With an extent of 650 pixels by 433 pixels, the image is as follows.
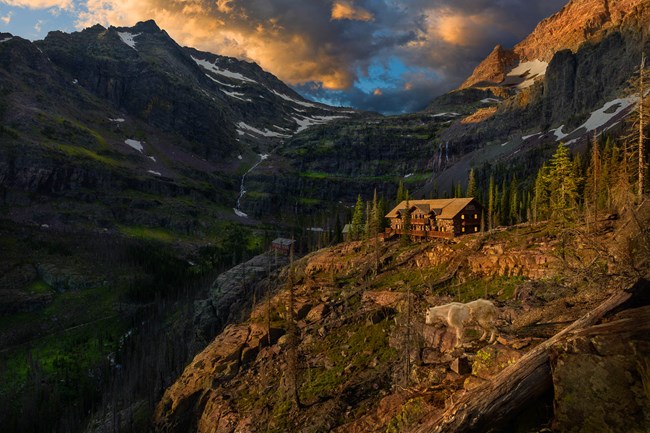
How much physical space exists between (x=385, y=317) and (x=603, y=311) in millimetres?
36094

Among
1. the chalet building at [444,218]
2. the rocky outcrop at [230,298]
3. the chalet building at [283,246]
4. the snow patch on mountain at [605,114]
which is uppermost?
the snow patch on mountain at [605,114]

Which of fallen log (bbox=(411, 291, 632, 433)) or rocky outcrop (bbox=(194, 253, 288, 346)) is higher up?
fallen log (bbox=(411, 291, 632, 433))

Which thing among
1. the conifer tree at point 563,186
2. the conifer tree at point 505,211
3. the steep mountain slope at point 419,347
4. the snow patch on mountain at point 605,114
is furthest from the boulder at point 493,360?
the snow patch on mountain at point 605,114

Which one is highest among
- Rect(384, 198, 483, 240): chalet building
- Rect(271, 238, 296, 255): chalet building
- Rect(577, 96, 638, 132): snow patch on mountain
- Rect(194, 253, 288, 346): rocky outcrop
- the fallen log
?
Rect(577, 96, 638, 132): snow patch on mountain

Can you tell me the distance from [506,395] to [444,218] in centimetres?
7366

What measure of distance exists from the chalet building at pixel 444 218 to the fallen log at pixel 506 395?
7083 cm

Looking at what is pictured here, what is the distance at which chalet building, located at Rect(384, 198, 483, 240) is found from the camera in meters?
80.5

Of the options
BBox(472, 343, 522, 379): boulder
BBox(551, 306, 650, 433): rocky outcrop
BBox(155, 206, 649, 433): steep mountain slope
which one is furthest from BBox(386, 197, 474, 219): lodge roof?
BBox(551, 306, 650, 433): rocky outcrop

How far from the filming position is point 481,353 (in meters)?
15.2

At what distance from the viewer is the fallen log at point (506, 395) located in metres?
11.1

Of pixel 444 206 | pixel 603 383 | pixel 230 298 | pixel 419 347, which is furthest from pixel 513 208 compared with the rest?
pixel 603 383

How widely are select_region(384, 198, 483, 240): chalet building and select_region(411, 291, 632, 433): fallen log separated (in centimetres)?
7083

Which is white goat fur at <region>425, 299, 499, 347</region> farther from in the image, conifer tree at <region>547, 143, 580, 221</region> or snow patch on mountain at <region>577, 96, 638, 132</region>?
snow patch on mountain at <region>577, 96, 638, 132</region>

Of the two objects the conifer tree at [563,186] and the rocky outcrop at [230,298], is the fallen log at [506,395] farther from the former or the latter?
the rocky outcrop at [230,298]
